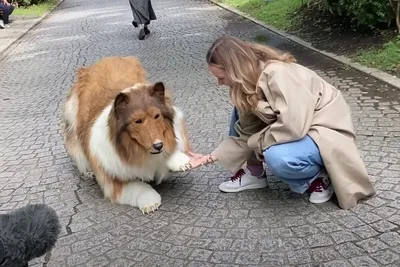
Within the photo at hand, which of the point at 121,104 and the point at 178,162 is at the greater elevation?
the point at 121,104

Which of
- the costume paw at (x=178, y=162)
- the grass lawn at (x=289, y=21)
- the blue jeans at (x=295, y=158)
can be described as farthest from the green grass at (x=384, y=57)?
the costume paw at (x=178, y=162)

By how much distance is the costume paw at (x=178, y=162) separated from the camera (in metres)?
4.29

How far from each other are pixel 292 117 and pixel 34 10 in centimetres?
2040

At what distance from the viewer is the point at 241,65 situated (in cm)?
393

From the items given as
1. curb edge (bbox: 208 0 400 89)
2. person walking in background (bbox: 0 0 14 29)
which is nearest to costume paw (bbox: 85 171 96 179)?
curb edge (bbox: 208 0 400 89)

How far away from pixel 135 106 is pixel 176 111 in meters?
0.51

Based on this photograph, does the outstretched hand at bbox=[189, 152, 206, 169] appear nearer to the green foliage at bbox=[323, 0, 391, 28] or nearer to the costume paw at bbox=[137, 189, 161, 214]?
the costume paw at bbox=[137, 189, 161, 214]

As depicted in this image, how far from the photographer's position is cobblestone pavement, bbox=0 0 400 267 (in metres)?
3.71

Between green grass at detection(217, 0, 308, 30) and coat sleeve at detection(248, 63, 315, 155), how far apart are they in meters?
8.76

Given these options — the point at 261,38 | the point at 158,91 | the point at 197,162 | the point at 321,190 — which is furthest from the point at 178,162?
the point at 261,38

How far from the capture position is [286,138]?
12.7 ft

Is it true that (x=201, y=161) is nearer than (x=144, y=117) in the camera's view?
No

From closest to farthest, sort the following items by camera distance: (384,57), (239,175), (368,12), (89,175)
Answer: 1. (239,175)
2. (89,175)
3. (384,57)
4. (368,12)

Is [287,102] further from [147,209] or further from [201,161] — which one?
[147,209]
